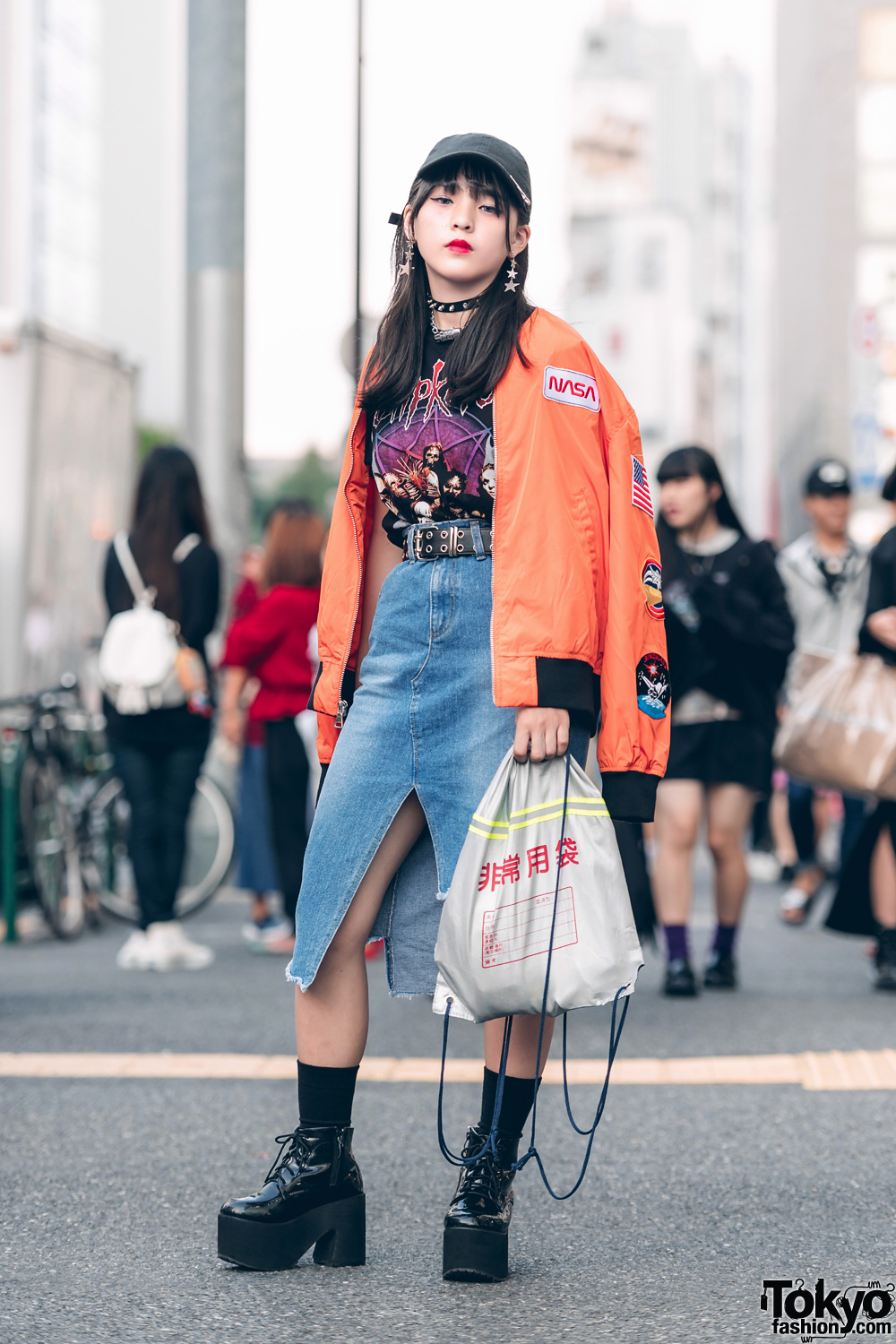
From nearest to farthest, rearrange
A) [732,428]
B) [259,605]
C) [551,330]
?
[551,330], [259,605], [732,428]

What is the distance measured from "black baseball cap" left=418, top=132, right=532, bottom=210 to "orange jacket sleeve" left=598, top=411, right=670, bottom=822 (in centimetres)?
50

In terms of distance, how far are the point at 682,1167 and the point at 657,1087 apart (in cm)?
78

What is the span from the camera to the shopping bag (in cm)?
605

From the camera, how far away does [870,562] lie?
240 inches

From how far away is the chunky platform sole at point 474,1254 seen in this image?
284cm

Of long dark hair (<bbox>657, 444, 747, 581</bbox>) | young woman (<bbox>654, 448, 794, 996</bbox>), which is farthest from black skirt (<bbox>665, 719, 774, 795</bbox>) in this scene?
long dark hair (<bbox>657, 444, 747, 581</bbox>)

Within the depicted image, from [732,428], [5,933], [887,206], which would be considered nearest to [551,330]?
[5,933]

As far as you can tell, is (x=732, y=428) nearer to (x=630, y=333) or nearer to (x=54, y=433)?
(x=630, y=333)

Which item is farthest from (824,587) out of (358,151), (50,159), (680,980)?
(50,159)

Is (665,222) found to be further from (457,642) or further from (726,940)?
(457,642)

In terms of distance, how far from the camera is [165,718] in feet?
21.8

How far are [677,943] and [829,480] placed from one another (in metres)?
2.79

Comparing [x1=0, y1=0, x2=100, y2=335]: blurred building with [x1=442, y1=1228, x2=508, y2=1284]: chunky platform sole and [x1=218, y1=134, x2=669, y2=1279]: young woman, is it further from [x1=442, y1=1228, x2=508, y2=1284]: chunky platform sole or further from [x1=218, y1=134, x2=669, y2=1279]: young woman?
[x1=442, y1=1228, x2=508, y2=1284]: chunky platform sole

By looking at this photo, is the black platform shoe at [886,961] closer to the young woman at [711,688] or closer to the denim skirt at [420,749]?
the young woman at [711,688]
